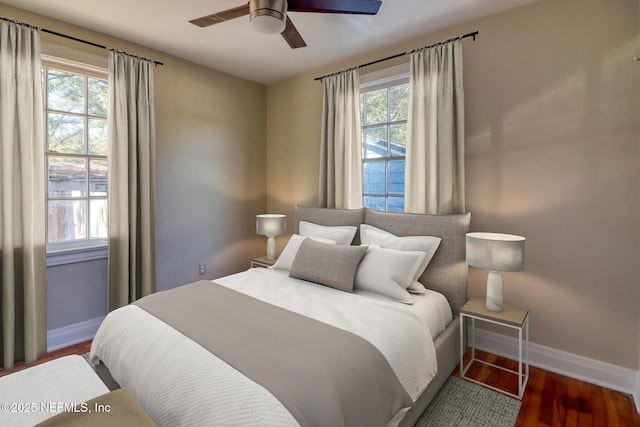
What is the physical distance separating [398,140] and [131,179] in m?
2.62

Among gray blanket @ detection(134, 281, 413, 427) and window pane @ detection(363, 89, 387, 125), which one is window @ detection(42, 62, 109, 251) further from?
window pane @ detection(363, 89, 387, 125)

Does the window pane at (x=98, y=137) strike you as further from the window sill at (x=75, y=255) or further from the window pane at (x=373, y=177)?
the window pane at (x=373, y=177)

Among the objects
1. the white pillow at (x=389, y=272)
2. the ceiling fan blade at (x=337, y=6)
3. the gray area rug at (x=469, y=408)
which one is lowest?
the gray area rug at (x=469, y=408)

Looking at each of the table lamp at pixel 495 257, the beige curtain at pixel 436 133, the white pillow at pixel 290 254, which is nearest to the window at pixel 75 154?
the white pillow at pixel 290 254

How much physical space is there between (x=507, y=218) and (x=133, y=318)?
274 centimetres

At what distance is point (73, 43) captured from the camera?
2.65 m

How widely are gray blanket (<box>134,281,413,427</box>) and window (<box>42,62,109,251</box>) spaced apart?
5.13 ft

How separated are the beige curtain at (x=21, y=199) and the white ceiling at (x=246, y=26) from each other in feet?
1.63

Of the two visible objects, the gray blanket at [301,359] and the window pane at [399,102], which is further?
the window pane at [399,102]

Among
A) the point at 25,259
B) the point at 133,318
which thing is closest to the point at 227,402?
the point at 133,318

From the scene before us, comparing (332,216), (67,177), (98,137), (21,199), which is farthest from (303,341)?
(98,137)

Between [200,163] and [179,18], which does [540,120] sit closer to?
[179,18]

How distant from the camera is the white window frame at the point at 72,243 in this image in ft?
8.55

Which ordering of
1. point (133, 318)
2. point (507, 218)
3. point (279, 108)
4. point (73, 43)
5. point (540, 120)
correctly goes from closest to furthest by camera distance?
point (133, 318)
point (540, 120)
point (507, 218)
point (73, 43)
point (279, 108)
